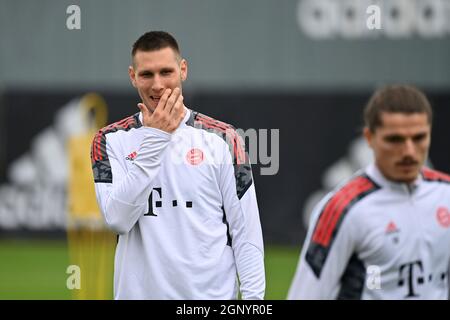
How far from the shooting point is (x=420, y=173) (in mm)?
5535

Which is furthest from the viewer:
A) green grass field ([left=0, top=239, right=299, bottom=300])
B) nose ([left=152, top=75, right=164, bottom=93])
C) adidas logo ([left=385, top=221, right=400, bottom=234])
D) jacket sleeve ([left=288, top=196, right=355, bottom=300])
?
green grass field ([left=0, top=239, right=299, bottom=300])

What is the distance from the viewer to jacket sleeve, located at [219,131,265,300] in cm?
546

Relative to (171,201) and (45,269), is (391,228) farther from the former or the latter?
(45,269)

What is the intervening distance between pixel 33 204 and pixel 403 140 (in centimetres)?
1217

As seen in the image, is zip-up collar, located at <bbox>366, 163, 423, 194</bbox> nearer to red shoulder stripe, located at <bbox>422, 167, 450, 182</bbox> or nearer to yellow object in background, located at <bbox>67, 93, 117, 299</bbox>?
red shoulder stripe, located at <bbox>422, 167, 450, 182</bbox>

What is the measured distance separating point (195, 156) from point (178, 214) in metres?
0.33

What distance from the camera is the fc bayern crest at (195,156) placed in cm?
548

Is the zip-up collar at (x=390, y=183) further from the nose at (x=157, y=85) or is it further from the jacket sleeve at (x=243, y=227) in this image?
the nose at (x=157, y=85)

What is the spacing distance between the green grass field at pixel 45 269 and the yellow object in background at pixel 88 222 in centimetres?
27

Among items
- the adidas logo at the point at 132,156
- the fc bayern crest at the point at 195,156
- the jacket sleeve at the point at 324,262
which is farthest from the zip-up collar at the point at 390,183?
the adidas logo at the point at 132,156

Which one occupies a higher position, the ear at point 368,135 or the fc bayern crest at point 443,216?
the ear at point 368,135

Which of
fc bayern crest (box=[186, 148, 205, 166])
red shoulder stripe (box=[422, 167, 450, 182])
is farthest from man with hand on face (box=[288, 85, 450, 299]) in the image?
fc bayern crest (box=[186, 148, 205, 166])

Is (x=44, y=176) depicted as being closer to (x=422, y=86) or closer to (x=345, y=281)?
Answer: (x=422, y=86)
